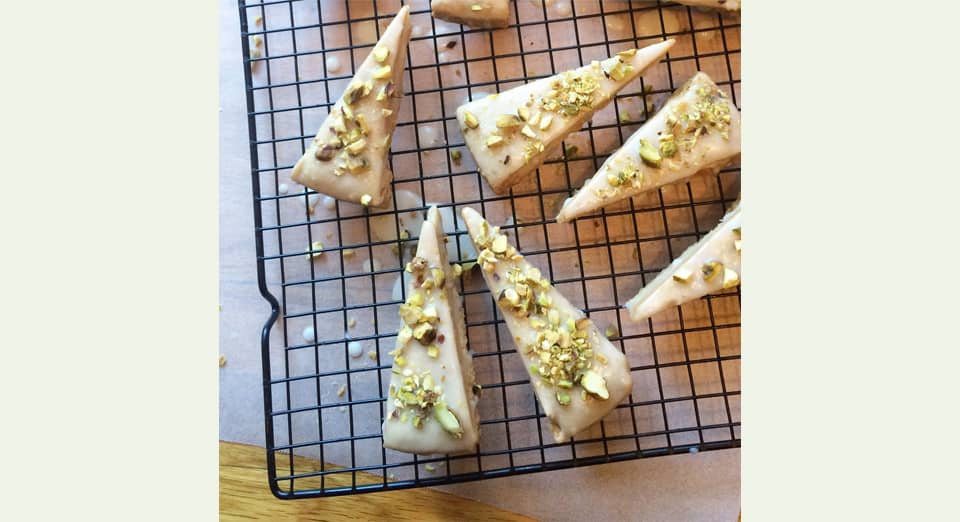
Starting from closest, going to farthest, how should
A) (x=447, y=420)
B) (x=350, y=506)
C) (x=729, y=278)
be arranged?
(x=447, y=420) < (x=729, y=278) < (x=350, y=506)

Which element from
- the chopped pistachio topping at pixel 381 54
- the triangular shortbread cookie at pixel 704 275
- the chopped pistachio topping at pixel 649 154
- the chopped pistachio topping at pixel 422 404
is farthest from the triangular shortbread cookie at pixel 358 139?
the triangular shortbread cookie at pixel 704 275

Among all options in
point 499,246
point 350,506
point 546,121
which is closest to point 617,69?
point 546,121

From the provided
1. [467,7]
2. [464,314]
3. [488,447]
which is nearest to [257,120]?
[467,7]

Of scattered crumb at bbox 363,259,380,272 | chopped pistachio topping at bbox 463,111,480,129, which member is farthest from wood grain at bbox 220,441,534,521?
chopped pistachio topping at bbox 463,111,480,129

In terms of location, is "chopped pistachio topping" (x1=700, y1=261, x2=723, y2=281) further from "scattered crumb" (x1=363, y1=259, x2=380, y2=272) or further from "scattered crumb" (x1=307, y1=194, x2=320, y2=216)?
"scattered crumb" (x1=307, y1=194, x2=320, y2=216)

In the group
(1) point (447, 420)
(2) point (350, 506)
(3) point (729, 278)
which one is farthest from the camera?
(2) point (350, 506)

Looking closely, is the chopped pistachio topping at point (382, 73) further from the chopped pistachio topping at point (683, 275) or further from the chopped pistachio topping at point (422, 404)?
the chopped pistachio topping at point (683, 275)

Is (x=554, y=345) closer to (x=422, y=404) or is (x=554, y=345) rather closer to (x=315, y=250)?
(x=422, y=404)
